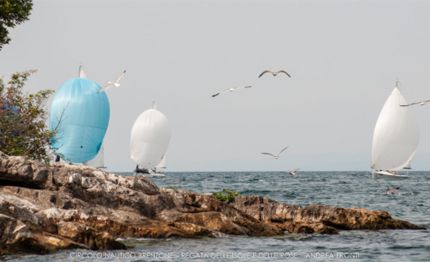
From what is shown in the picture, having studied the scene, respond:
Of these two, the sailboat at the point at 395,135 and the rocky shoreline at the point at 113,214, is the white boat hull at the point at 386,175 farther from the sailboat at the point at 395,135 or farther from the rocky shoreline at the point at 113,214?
the rocky shoreline at the point at 113,214

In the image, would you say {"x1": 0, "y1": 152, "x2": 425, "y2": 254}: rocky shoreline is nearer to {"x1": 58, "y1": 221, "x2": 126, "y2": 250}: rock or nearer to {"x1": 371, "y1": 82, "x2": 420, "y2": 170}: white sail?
{"x1": 58, "y1": 221, "x2": 126, "y2": 250}: rock

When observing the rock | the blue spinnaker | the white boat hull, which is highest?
the blue spinnaker

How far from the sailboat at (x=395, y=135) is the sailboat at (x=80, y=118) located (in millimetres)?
49631

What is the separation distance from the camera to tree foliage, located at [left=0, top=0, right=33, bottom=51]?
2070 centimetres

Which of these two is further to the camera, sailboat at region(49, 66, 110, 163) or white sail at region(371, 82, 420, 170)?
white sail at region(371, 82, 420, 170)

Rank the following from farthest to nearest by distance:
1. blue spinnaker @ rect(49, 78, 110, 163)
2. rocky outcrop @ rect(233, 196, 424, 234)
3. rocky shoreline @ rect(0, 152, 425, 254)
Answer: blue spinnaker @ rect(49, 78, 110, 163), rocky outcrop @ rect(233, 196, 424, 234), rocky shoreline @ rect(0, 152, 425, 254)

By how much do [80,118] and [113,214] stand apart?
26.5 metres

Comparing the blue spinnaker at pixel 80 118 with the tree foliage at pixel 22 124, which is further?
the blue spinnaker at pixel 80 118

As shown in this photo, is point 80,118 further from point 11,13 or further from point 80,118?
point 11,13

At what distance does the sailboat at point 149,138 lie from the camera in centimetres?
7538

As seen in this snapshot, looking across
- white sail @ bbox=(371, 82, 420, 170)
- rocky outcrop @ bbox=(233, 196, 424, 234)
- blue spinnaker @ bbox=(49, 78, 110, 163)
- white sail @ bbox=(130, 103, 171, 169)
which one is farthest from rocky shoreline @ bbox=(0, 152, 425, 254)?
white sail @ bbox=(371, 82, 420, 170)

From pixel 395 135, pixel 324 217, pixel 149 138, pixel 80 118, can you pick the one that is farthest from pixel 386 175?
pixel 324 217

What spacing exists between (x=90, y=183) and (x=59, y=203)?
154 centimetres

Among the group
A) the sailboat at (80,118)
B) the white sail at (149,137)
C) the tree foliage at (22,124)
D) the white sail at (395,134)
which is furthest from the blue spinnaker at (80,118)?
the white sail at (395,134)
